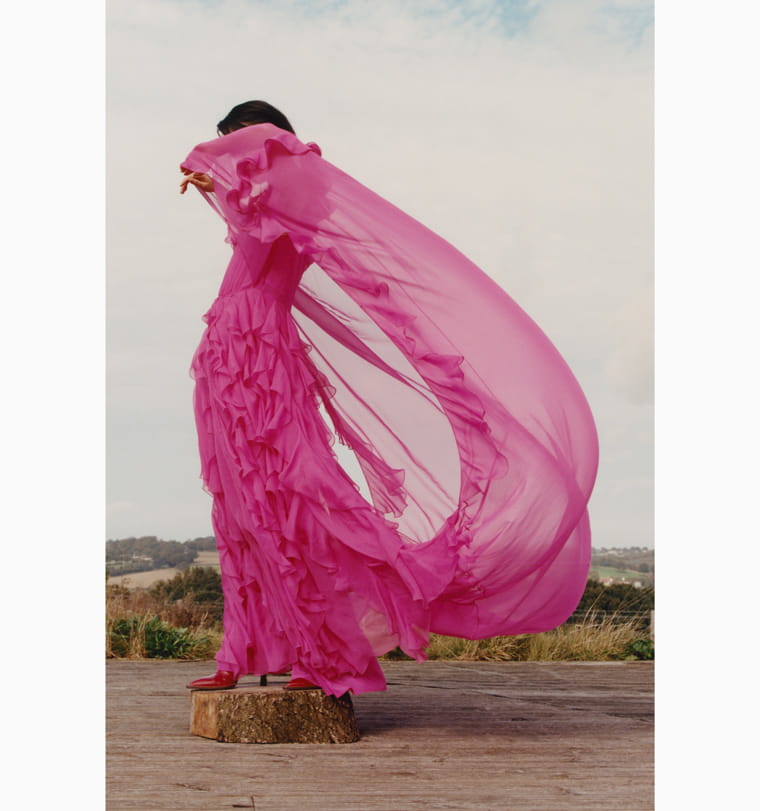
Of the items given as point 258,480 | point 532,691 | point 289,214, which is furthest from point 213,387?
point 532,691

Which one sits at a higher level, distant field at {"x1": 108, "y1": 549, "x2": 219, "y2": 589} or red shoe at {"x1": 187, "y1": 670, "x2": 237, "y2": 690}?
red shoe at {"x1": 187, "y1": 670, "x2": 237, "y2": 690}

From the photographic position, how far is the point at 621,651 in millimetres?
6969

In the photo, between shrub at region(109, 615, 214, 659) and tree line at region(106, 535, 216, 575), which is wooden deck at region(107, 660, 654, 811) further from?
tree line at region(106, 535, 216, 575)

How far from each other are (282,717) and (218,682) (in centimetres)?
34

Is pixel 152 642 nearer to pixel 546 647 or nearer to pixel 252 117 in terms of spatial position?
pixel 546 647

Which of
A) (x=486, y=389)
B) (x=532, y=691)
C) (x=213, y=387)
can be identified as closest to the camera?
(x=486, y=389)

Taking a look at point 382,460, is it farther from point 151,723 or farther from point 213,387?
point 151,723

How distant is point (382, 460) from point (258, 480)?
1.76ft

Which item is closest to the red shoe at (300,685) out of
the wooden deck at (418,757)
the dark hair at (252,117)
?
the wooden deck at (418,757)

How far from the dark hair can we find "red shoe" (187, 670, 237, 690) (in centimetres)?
204

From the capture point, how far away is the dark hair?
163 inches

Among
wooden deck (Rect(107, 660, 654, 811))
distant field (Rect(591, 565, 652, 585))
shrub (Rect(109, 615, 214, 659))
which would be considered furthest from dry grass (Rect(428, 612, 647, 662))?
distant field (Rect(591, 565, 652, 585))

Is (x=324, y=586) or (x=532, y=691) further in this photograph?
(x=532, y=691)

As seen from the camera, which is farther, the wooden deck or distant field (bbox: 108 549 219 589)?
distant field (bbox: 108 549 219 589)
